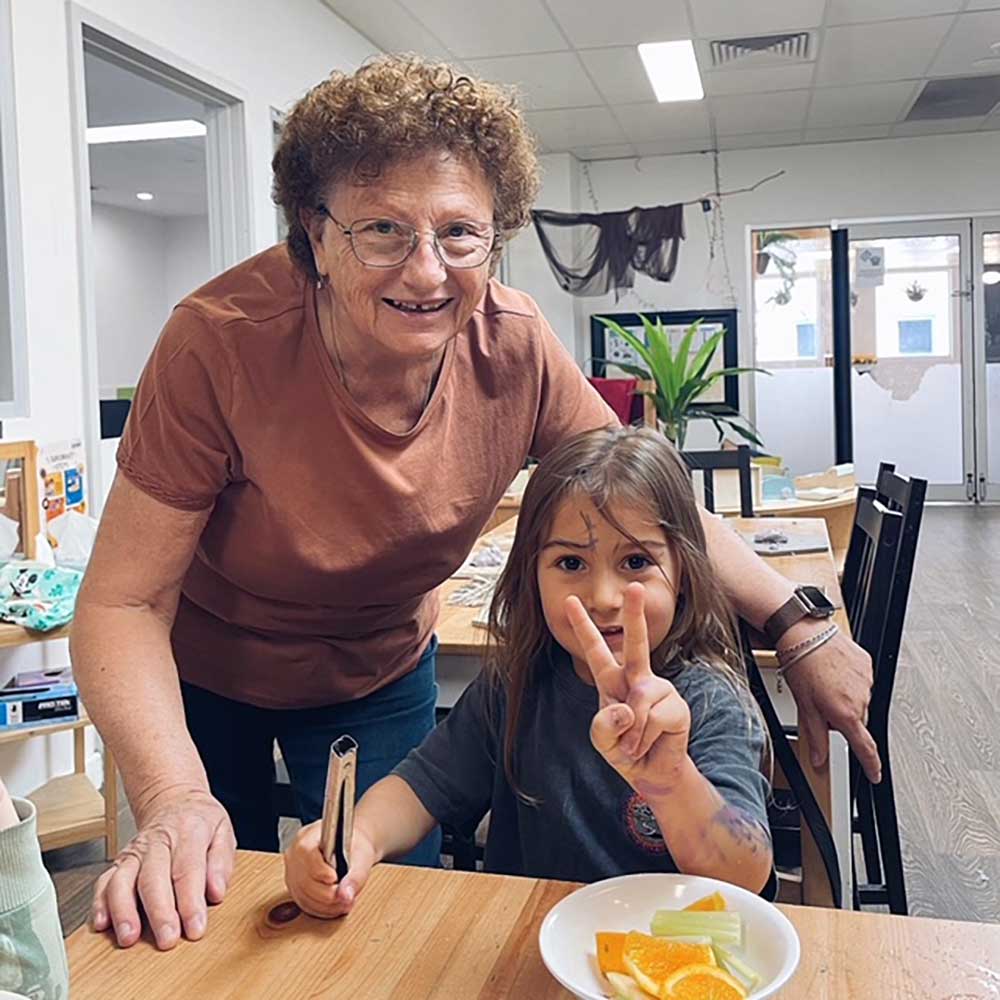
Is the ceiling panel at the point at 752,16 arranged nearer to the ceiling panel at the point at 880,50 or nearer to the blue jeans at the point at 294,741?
the ceiling panel at the point at 880,50

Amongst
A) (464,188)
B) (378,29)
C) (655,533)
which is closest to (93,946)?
(655,533)

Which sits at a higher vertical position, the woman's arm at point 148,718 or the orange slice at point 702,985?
the woman's arm at point 148,718

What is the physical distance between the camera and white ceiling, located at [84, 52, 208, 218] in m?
4.77

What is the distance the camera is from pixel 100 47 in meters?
3.03

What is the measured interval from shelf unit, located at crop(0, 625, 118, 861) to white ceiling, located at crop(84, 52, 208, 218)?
2.07 meters

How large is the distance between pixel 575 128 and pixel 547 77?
127 cm

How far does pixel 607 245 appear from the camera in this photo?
7184mm

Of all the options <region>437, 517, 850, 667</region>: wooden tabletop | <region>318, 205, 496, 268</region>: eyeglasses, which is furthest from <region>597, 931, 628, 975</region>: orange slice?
<region>437, 517, 850, 667</region>: wooden tabletop

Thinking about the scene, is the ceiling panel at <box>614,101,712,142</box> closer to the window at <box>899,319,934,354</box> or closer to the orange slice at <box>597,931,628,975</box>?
the window at <box>899,319,934,354</box>

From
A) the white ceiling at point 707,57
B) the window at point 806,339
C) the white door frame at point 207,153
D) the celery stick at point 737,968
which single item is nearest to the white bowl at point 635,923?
the celery stick at point 737,968

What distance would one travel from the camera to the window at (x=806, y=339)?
7.83 meters

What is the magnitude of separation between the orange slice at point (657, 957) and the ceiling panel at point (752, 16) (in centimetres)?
464

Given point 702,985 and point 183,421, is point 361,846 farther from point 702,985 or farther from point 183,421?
point 183,421

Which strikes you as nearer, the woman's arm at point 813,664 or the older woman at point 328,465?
the older woman at point 328,465
